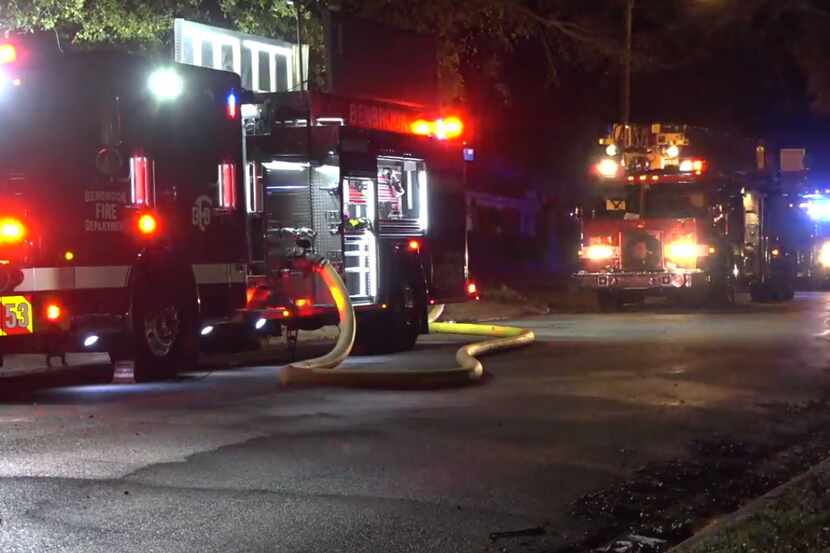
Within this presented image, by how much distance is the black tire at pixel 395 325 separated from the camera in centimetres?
1486

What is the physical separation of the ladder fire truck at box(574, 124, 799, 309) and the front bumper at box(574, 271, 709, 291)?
0.02 metres

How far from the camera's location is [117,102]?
11.0 meters

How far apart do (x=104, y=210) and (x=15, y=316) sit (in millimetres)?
1338

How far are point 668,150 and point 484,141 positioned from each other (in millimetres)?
8629

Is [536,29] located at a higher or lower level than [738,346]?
higher

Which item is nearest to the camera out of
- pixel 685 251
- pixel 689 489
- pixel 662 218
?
pixel 689 489

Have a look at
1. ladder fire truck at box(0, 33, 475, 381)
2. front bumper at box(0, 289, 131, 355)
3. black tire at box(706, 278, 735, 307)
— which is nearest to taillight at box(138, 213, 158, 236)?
ladder fire truck at box(0, 33, 475, 381)

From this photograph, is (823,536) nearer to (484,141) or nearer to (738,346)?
(738,346)

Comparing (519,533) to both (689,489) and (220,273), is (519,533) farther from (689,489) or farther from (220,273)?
(220,273)

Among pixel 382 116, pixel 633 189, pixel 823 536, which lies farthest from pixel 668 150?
pixel 823 536

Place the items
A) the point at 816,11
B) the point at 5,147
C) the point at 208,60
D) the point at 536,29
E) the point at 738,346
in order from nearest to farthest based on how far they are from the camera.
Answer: the point at 5,147
the point at 208,60
the point at 738,346
the point at 816,11
the point at 536,29

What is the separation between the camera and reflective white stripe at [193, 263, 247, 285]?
39.5 feet

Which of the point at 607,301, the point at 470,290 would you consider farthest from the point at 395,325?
the point at 607,301

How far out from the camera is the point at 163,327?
463 inches
